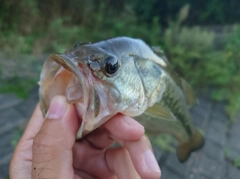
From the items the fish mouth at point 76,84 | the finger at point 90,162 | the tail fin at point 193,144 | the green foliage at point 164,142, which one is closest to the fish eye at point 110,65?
the fish mouth at point 76,84

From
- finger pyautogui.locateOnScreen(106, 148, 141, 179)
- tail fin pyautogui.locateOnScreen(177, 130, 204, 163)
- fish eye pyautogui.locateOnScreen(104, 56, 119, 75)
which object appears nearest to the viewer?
fish eye pyautogui.locateOnScreen(104, 56, 119, 75)

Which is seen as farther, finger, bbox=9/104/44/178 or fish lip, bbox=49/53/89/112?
finger, bbox=9/104/44/178

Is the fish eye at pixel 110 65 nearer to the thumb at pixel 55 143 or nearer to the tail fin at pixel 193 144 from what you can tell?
the thumb at pixel 55 143

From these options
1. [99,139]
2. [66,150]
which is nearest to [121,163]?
[99,139]

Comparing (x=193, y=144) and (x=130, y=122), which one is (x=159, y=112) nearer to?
(x=130, y=122)

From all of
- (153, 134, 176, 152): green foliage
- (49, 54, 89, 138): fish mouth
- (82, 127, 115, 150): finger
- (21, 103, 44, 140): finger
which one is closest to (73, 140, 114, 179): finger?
(82, 127, 115, 150): finger

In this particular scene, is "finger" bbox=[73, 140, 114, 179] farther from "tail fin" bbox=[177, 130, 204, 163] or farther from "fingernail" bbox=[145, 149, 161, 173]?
"tail fin" bbox=[177, 130, 204, 163]
